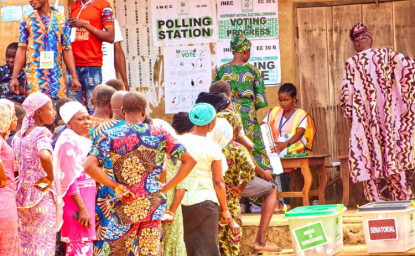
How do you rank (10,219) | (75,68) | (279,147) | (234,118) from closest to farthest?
(10,219)
(234,118)
(75,68)
(279,147)

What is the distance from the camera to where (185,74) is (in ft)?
28.4

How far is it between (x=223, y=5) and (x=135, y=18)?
125cm

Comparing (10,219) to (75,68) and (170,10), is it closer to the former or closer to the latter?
(75,68)

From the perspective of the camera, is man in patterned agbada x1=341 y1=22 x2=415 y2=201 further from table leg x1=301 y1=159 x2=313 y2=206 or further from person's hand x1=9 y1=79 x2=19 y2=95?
person's hand x1=9 y1=79 x2=19 y2=95

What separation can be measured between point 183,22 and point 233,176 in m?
3.71

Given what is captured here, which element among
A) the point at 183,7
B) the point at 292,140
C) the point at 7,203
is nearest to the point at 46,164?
the point at 7,203

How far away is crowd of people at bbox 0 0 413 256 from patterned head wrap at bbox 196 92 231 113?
1 cm

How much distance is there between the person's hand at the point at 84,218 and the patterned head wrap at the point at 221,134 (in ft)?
→ 4.04

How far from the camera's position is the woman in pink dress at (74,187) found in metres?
4.99

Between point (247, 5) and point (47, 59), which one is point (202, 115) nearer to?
point (47, 59)

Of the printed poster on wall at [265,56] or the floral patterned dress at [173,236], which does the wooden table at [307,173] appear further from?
the floral patterned dress at [173,236]

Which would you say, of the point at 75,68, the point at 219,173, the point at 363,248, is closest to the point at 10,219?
the point at 219,173

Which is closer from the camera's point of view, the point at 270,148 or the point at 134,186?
the point at 134,186

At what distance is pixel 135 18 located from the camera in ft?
28.6
